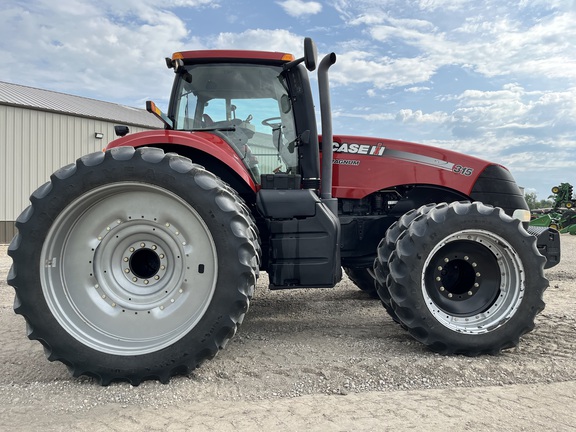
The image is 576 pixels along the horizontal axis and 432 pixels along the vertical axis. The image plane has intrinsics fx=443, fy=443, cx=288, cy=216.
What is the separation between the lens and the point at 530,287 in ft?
10.9

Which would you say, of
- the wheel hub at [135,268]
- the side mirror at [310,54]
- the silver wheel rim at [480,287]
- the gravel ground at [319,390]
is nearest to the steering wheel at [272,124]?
the side mirror at [310,54]

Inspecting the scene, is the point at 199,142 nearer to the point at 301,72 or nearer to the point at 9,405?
the point at 301,72

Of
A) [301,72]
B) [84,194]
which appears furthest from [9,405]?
[301,72]

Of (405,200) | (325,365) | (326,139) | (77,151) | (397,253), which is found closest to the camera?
(325,365)

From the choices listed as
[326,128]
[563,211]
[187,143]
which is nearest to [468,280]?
[326,128]

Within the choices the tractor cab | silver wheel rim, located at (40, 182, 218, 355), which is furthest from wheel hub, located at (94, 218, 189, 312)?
the tractor cab

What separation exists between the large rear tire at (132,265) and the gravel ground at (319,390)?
234 mm

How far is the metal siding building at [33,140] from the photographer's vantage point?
540 inches

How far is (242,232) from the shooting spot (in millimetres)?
2838

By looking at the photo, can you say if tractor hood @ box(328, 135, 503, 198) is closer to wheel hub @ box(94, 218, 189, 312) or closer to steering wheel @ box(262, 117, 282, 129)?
steering wheel @ box(262, 117, 282, 129)

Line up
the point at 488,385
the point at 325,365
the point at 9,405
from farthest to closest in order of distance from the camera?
the point at 325,365 → the point at 488,385 → the point at 9,405

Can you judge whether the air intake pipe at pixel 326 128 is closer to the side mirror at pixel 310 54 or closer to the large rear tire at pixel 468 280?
the side mirror at pixel 310 54

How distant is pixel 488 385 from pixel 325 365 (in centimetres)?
103

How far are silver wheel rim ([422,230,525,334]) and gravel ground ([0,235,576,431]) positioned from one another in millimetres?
267
